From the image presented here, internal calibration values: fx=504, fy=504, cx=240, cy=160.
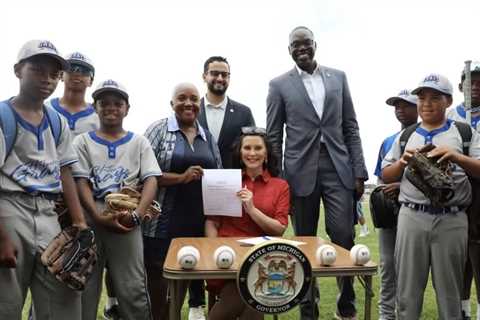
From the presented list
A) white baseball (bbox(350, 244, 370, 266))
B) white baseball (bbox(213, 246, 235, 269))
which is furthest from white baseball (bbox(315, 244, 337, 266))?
white baseball (bbox(213, 246, 235, 269))

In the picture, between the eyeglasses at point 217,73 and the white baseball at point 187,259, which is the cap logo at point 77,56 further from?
the white baseball at point 187,259

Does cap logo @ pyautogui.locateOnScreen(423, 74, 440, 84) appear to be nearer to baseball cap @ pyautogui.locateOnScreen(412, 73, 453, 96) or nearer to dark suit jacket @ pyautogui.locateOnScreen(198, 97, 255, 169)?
baseball cap @ pyautogui.locateOnScreen(412, 73, 453, 96)

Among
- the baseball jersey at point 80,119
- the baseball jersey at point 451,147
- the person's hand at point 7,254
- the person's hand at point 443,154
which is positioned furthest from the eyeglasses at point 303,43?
the person's hand at point 7,254

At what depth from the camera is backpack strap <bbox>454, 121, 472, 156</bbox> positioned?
12.3ft

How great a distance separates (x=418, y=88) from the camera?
388cm

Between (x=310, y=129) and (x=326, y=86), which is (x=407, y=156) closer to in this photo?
(x=310, y=129)

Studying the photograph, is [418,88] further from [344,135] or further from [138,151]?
[138,151]

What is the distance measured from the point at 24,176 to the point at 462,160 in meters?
2.88

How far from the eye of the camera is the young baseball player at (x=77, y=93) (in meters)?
4.21

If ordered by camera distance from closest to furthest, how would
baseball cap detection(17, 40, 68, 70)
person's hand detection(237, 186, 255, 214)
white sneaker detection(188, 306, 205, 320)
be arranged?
baseball cap detection(17, 40, 68, 70) < person's hand detection(237, 186, 255, 214) < white sneaker detection(188, 306, 205, 320)

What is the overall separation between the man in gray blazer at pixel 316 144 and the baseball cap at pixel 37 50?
2226mm

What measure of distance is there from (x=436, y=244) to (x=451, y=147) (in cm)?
72

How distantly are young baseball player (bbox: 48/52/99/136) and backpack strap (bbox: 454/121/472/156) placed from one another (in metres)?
2.87

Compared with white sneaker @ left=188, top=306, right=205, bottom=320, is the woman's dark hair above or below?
above
